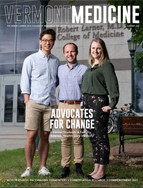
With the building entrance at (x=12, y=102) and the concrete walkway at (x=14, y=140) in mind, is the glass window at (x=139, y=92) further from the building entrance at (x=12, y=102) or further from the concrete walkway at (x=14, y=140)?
the building entrance at (x=12, y=102)

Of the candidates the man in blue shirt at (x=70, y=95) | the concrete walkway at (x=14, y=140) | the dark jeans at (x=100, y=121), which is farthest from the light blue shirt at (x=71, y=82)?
the concrete walkway at (x=14, y=140)

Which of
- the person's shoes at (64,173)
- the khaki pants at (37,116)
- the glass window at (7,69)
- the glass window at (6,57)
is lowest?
the person's shoes at (64,173)

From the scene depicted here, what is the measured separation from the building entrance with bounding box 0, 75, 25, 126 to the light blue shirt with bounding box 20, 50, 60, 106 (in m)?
12.0

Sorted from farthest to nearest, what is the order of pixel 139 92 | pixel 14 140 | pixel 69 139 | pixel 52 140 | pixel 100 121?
pixel 139 92, pixel 14 140, pixel 52 140, pixel 69 139, pixel 100 121

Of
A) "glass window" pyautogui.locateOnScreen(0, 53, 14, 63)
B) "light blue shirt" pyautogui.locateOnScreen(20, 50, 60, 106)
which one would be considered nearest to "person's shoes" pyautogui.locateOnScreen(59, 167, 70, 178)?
"light blue shirt" pyautogui.locateOnScreen(20, 50, 60, 106)

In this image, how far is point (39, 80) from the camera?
13.0 ft

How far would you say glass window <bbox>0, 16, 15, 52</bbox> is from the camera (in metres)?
16.5

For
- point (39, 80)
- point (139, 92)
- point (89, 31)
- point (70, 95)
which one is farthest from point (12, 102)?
point (70, 95)

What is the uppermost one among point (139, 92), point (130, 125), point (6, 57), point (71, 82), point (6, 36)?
point (6, 36)

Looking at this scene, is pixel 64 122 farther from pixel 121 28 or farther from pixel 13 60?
pixel 13 60

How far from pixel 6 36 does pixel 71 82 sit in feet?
44.9

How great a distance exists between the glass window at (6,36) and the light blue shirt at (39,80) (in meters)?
12.9

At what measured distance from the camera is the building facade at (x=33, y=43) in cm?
1432

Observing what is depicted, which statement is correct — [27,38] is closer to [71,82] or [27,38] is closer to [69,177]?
[71,82]
